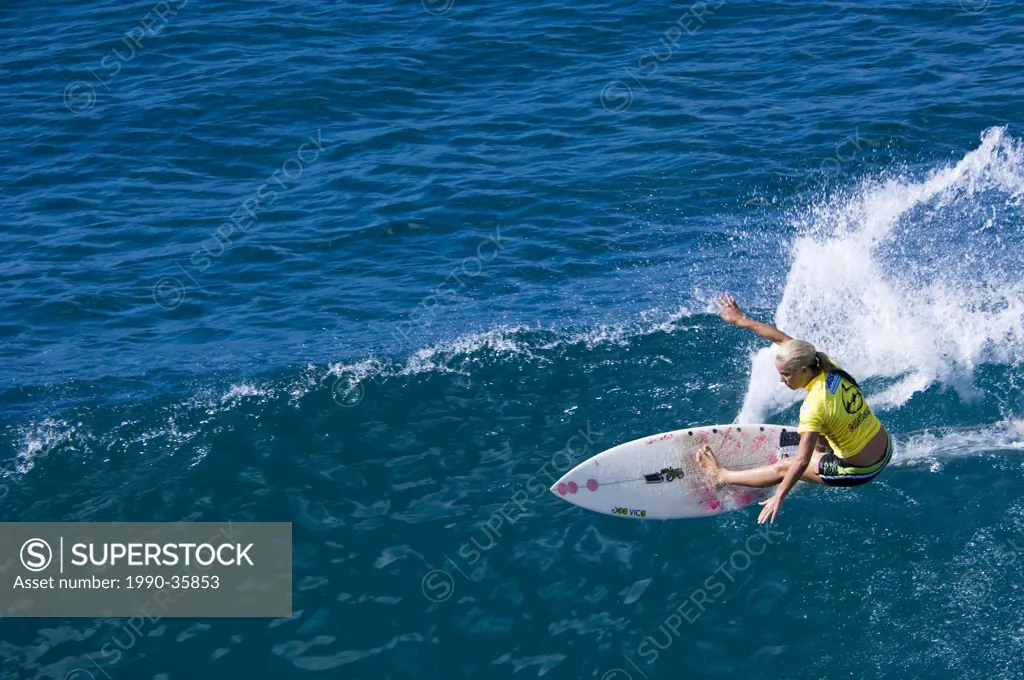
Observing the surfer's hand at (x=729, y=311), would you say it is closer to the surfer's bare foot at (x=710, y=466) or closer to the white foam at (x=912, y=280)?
the surfer's bare foot at (x=710, y=466)

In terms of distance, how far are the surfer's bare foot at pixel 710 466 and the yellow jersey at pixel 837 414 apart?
1479 millimetres

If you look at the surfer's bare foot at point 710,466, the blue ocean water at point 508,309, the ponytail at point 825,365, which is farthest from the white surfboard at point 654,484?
the ponytail at point 825,365

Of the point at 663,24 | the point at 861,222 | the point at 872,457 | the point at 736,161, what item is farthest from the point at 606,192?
the point at 872,457

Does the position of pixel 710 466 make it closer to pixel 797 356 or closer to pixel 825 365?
pixel 825 365

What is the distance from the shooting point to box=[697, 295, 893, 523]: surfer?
10.3 metres

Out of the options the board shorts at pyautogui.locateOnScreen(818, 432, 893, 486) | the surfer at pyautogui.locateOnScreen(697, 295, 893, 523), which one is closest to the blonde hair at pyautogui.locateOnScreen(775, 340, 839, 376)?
the surfer at pyautogui.locateOnScreen(697, 295, 893, 523)

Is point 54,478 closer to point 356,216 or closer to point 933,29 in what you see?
point 356,216

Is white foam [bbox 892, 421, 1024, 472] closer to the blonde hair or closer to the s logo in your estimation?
the s logo

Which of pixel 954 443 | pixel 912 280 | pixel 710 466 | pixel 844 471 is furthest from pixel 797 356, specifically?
pixel 912 280

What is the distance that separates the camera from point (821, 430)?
10.6 m

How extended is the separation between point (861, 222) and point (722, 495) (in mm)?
7533

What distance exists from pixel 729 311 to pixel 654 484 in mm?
A: 2168

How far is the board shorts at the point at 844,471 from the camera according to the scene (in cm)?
1121

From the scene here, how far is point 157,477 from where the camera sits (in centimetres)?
1309
